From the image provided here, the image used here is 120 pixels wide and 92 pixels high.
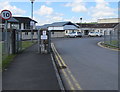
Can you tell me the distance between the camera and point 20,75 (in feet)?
26.8

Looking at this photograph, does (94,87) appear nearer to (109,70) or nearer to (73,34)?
(109,70)

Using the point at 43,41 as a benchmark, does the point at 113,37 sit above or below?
above

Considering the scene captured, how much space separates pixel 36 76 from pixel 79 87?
1.96 m

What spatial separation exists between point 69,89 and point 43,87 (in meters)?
0.78

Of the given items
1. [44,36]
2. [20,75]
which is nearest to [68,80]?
[20,75]

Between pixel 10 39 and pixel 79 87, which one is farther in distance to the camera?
pixel 10 39

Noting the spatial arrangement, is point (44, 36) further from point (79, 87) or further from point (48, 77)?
point (79, 87)

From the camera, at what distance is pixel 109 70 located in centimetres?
941

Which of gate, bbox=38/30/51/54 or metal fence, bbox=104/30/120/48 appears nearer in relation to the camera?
gate, bbox=38/30/51/54

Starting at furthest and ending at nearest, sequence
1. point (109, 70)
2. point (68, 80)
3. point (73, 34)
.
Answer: point (73, 34)
point (109, 70)
point (68, 80)

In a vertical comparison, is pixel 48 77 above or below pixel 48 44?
below

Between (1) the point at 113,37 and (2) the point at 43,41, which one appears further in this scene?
(1) the point at 113,37

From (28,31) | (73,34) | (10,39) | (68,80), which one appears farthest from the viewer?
(73,34)

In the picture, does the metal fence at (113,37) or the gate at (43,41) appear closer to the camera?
the gate at (43,41)
